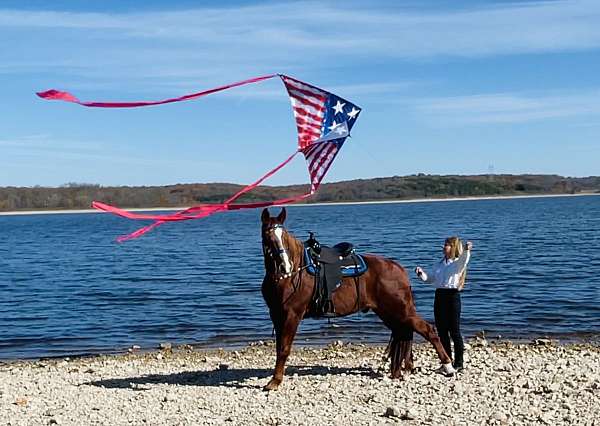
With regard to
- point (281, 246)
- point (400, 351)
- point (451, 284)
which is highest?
point (281, 246)

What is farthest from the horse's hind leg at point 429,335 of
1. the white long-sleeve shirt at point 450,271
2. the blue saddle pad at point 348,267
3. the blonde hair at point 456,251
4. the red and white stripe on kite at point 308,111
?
the red and white stripe on kite at point 308,111

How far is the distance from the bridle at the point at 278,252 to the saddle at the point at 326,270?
40 centimetres

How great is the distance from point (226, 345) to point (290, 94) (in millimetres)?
8411

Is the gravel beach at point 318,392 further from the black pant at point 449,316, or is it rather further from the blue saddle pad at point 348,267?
the blue saddle pad at point 348,267

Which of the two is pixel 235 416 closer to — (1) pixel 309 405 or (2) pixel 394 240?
(1) pixel 309 405

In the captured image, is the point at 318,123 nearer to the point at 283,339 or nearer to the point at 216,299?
the point at 283,339

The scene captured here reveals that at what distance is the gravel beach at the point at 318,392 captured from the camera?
31.7 ft

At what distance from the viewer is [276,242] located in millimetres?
10695

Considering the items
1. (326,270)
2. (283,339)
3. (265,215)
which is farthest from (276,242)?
(283,339)

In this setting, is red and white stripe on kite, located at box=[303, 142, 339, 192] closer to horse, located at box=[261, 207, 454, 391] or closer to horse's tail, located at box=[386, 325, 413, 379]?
horse, located at box=[261, 207, 454, 391]

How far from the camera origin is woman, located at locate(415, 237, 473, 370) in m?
11.4

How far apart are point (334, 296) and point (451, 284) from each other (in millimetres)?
1625

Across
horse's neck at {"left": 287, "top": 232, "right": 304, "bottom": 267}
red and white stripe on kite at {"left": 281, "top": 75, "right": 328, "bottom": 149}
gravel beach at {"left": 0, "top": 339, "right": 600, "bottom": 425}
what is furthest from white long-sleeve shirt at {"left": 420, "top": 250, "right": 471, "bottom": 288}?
red and white stripe on kite at {"left": 281, "top": 75, "right": 328, "bottom": 149}

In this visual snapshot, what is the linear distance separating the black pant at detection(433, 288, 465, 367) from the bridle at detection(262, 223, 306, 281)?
2212mm
